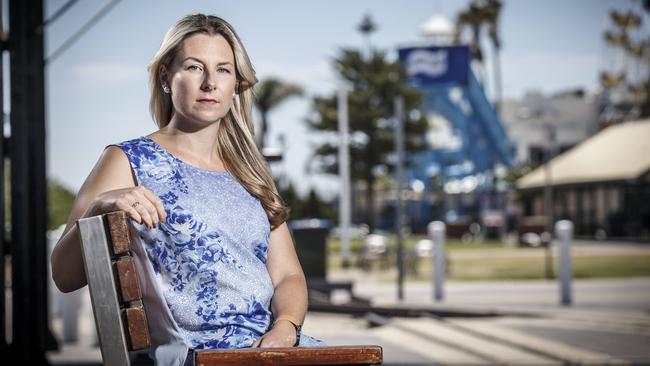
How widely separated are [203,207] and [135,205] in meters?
0.19

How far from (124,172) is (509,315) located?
1240cm

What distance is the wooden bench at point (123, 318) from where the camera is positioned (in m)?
1.89

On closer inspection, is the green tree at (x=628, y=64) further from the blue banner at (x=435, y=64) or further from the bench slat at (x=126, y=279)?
the bench slat at (x=126, y=279)

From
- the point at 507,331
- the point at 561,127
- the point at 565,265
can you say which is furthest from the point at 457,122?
the point at 507,331

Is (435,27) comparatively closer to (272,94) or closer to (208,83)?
(272,94)

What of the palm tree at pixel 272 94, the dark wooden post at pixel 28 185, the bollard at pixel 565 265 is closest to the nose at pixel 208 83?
the dark wooden post at pixel 28 185

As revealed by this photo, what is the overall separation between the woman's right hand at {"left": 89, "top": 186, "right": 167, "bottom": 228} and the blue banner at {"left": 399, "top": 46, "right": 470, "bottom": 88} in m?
58.2

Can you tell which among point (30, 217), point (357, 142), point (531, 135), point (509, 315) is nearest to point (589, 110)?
point (531, 135)

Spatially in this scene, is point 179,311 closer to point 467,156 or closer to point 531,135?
point 467,156

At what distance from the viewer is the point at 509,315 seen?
46.1 feet

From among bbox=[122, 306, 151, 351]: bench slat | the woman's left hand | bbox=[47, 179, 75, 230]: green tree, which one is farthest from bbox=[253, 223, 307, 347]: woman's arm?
bbox=[47, 179, 75, 230]: green tree

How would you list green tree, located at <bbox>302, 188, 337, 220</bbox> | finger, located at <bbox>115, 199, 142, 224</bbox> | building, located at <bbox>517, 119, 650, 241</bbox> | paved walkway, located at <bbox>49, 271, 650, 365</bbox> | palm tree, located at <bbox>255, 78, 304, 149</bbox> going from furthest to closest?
palm tree, located at <bbox>255, 78, 304, 149</bbox>, building, located at <bbox>517, 119, 650, 241</bbox>, green tree, located at <bbox>302, 188, 337, 220</bbox>, paved walkway, located at <bbox>49, 271, 650, 365</bbox>, finger, located at <bbox>115, 199, 142, 224</bbox>

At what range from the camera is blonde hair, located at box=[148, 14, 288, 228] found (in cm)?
207

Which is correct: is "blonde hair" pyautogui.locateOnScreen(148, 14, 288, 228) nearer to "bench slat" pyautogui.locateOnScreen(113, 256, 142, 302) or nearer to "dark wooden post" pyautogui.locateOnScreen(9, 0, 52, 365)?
"bench slat" pyautogui.locateOnScreen(113, 256, 142, 302)
